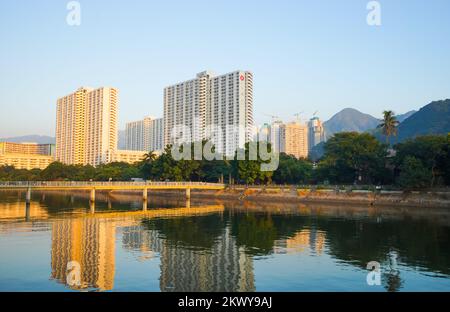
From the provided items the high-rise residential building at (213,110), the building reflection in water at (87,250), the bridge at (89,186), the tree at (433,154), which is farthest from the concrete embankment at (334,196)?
the high-rise residential building at (213,110)

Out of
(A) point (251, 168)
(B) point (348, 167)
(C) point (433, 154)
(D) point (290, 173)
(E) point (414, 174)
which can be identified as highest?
(C) point (433, 154)

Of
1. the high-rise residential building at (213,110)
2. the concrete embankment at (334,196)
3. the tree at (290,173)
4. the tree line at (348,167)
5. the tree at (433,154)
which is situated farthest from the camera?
the high-rise residential building at (213,110)

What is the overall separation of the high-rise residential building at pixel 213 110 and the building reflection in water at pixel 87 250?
125 m

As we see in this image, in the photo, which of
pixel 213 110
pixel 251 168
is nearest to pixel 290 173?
pixel 251 168

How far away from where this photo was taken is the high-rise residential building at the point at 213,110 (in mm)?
167875

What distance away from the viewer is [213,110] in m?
177

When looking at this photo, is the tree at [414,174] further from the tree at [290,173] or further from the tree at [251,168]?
the tree at [251,168]

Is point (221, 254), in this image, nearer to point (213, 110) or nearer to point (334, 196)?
point (334, 196)

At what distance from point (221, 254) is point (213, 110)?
150683 millimetres

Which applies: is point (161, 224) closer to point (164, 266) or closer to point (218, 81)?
point (164, 266)

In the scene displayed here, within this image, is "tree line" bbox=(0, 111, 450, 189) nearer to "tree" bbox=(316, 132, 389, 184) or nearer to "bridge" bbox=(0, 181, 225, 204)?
"tree" bbox=(316, 132, 389, 184)
